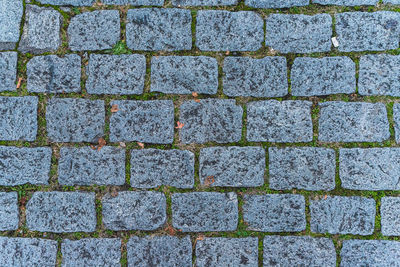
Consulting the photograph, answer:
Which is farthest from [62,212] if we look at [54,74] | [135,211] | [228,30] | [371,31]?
[371,31]

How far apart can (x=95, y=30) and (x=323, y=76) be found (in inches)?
78.2

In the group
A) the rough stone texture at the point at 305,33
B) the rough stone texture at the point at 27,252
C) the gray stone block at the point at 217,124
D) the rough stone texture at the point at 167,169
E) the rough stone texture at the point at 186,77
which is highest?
the rough stone texture at the point at 305,33

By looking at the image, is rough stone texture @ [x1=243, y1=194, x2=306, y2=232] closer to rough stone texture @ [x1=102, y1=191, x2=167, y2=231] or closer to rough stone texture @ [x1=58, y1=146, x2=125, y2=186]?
rough stone texture @ [x1=102, y1=191, x2=167, y2=231]

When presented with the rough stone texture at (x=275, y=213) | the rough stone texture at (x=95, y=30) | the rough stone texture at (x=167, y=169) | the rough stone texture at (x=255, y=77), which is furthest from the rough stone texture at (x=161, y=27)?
the rough stone texture at (x=275, y=213)

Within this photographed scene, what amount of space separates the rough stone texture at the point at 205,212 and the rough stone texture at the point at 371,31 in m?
1.66

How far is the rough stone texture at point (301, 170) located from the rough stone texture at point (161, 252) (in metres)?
0.91

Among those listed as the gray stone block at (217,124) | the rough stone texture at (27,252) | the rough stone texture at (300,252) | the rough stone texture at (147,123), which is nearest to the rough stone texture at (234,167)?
the gray stone block at (217,124)

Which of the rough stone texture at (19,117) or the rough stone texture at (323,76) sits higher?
the rough stone texture at (323,76)

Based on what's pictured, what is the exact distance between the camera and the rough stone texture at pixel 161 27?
250 centimetres

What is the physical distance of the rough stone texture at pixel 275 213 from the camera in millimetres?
2453

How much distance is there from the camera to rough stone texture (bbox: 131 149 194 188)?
2.47 m

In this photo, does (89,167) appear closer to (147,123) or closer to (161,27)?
(147,123)

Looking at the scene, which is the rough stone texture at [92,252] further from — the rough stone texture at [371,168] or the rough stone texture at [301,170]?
the rough stone texture at [371,168]

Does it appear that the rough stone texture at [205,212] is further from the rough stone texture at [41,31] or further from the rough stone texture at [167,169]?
the rough stone texture at [41,31]
